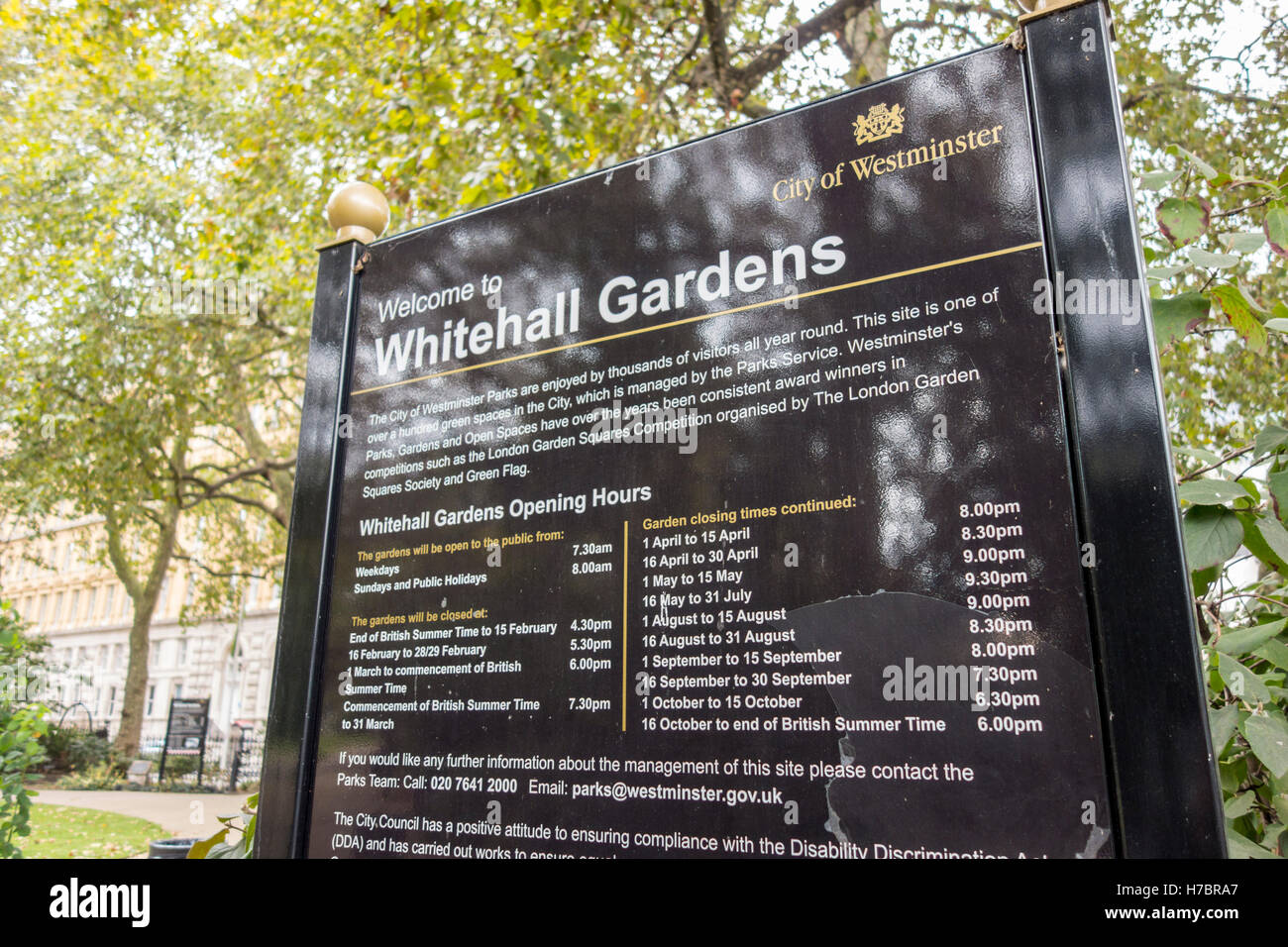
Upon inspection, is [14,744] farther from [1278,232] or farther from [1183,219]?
[1278,232]

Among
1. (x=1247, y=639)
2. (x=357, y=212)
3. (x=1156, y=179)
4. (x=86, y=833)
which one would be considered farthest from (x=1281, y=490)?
(x=86, y=833)

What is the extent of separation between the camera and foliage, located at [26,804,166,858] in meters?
10.2

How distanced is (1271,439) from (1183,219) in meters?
0.65

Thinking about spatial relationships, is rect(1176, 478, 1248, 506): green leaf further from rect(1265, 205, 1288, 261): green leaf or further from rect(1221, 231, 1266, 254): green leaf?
rect(1265, 205, 1288, 261): green leaf

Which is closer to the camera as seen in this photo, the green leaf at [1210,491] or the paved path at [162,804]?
the green leaf at [1210,491]

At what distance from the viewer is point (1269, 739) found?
6.30 feet

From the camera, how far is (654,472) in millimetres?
2146

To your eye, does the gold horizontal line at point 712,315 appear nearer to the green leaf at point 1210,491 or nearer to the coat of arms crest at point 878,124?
the coat of arms crest at point 878,124

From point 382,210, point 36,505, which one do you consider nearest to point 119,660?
point 36,505

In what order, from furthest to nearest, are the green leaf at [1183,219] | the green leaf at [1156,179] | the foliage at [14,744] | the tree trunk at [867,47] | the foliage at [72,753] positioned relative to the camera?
the foliage at [72,753]
the tree trunk at [867,47]
the foliage at [14,744]
the green leaf at [1156,179]
the green leaf at [1183,219]

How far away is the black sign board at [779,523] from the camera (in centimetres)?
161

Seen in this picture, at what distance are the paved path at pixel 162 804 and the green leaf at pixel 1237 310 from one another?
532 inches

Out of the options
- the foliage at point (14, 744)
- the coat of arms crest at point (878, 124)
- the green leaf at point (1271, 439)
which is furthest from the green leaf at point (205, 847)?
the green leaf at point (1271, 439)
